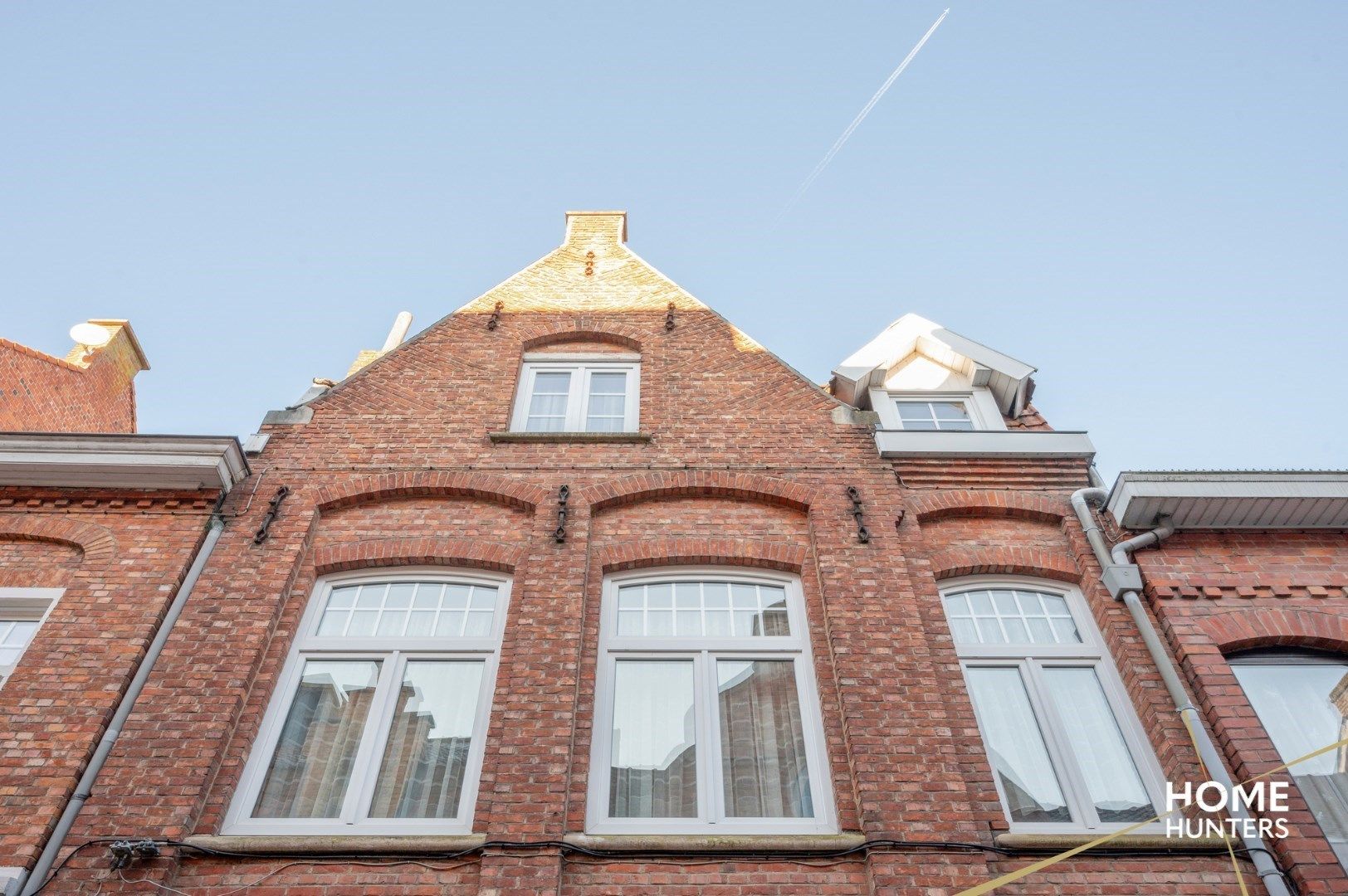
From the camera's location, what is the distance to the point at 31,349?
13391 mm

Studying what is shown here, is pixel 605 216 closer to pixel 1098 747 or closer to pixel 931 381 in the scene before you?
pixel 931 381

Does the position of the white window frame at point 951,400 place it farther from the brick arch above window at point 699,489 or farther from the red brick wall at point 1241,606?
the red brick wall at point 1241,606

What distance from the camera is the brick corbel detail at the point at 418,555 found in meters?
7.60

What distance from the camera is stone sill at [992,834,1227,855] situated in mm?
Result: 5738

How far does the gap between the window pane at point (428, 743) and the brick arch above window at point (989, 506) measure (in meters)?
4.24

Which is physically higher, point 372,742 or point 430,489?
point 430,489

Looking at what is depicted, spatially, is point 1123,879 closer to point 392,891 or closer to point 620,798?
point 620,798

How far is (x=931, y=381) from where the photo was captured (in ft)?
33.2

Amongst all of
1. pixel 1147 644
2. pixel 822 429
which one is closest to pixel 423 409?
pixel 822 429

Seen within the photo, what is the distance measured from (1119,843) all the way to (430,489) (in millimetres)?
6174

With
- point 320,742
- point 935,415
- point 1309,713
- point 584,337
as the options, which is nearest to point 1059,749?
point 1309,713

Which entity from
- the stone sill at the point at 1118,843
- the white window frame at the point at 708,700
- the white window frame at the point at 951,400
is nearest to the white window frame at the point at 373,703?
the white window frame at the point at 708,700

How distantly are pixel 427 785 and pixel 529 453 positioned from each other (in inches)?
130

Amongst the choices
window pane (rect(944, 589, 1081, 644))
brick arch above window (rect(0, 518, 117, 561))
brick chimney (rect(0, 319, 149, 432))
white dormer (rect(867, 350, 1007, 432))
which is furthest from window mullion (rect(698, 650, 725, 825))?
brick chimney (rect(0, 319, 149, 432))
